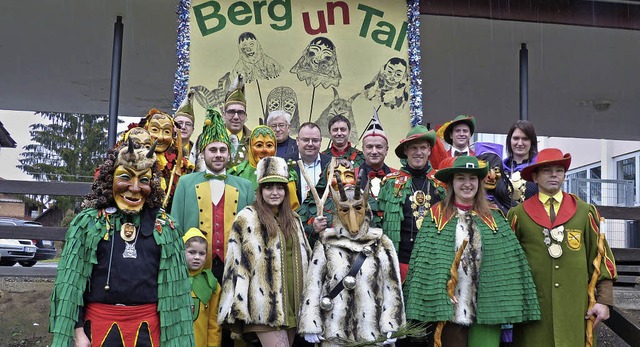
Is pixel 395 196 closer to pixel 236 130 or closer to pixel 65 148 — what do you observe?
pixel 236 130

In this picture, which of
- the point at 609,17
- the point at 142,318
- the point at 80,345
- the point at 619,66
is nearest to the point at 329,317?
the point at 142,318

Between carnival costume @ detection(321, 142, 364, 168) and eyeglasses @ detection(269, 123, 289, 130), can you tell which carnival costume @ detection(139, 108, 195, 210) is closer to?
eyeglasses @ detection(269, 123, 289, 130)

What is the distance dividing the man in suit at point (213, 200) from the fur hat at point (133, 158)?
122cm

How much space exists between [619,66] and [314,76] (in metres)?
5.46

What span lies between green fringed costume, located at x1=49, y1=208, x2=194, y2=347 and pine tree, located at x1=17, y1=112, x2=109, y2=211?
31652 mm

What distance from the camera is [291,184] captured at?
19.4ft

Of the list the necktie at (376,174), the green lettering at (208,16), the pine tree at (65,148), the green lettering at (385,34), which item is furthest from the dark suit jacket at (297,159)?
the pine tree at (65,148)

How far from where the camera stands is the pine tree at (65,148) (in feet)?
121

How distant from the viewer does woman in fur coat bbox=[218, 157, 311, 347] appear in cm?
501

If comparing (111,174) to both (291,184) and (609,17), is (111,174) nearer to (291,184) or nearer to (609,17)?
(291,184)

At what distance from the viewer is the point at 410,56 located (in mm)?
8648

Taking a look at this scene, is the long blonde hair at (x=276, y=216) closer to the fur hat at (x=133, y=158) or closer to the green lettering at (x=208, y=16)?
the fur hat at (x=133, y=158)

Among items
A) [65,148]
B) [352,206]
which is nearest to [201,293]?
[352,206]

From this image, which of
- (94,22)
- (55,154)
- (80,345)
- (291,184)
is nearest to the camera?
(80,345)
